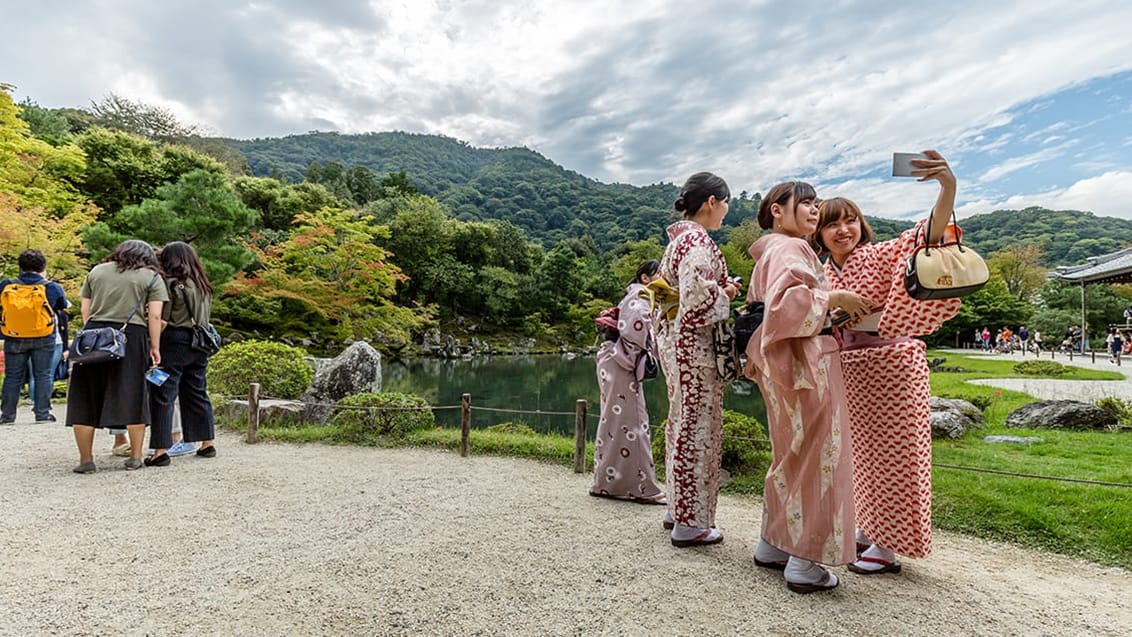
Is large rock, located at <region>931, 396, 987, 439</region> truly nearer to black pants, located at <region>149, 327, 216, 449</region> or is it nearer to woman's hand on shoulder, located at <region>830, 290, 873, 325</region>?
woman's hand on shoulder, located at <region>830, 290, 873, 325</region>

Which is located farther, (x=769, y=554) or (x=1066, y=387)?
(x=1066, y=387)

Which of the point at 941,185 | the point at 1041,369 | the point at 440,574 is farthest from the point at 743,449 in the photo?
the point at 1041,369

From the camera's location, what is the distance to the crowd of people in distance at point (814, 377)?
6.86 ft

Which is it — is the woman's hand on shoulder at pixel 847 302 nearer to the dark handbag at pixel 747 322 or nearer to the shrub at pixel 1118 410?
the dark handbag at pixel 747 322

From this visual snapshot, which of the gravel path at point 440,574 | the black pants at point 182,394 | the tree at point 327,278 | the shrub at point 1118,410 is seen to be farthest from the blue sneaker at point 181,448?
the shrub at point 1118,410

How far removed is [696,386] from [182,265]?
3.90m

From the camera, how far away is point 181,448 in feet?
14.3

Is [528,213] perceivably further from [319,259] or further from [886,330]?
[886,330]

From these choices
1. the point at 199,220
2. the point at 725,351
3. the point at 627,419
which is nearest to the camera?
the point at 725,351

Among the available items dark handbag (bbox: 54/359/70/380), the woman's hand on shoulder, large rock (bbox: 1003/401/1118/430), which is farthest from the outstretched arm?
dark handbag (bbox: 54/359/70/380)

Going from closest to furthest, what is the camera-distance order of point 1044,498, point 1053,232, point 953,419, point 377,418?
point 1044,498, point 377,418, point 953,419, point 1053,232

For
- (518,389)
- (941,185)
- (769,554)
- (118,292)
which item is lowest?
(518,389)

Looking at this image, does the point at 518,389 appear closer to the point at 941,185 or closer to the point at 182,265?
the point at 182,265

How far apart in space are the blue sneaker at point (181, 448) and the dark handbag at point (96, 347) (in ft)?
3.47
